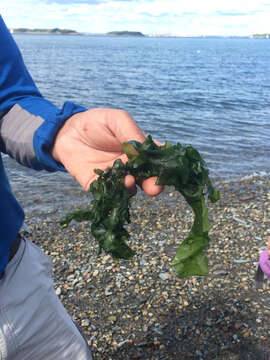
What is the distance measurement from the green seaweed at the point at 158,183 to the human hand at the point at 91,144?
0.27ft

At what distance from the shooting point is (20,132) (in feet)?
8.11

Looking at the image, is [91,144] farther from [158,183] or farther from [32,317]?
[32,317]

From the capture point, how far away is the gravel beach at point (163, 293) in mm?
5066

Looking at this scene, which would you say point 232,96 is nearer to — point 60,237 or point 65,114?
point 60,237

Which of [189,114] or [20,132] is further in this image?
[189,114]

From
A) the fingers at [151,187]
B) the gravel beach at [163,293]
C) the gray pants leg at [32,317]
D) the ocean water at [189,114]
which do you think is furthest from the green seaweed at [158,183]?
the ocean water at [189,114]

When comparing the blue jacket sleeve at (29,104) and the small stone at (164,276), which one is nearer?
the blue jacket sleeve at (29,104)

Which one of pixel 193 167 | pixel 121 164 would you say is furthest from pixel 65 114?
pixel 193 167

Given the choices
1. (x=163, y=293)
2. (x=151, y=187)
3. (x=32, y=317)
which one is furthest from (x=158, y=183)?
(x=163, y=293)

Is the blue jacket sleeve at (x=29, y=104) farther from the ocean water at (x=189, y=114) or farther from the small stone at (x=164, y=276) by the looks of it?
the ocean water at (x=189, y=114)

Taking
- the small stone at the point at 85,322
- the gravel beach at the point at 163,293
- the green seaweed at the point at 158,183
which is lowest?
the small stone at the point at 85,322

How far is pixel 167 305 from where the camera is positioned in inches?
228

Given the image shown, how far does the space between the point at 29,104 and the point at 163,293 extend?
4478 mm

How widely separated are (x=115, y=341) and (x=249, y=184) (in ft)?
27.1
